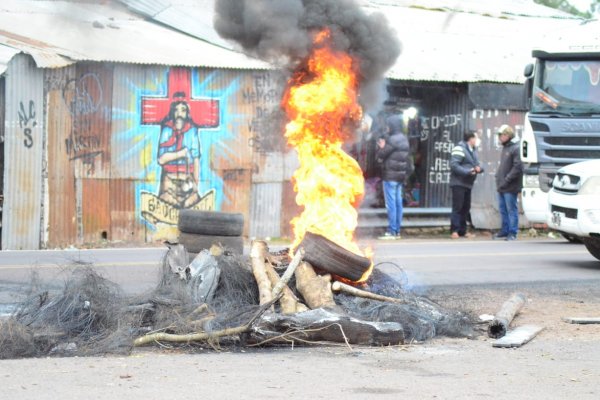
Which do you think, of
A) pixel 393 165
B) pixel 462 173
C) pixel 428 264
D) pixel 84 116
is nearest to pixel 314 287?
pixel 428 264

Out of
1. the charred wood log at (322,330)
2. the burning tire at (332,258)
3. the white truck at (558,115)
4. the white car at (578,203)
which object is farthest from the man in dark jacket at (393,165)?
the charred wood log at (322,330)

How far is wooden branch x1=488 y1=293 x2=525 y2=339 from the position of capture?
8.95 meters

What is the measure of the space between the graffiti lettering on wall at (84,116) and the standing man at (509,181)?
789cm

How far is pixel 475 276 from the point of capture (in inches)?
524

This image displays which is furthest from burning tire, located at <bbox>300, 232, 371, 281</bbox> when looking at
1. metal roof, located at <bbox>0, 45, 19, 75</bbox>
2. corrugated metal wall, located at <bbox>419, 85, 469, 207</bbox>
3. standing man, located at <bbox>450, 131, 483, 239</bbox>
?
corrugated metal wall, located at <bbox>419, 85, 469, 207</bbox>

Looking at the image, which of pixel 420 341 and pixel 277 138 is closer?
pixel 420 341

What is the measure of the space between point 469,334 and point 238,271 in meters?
2.16

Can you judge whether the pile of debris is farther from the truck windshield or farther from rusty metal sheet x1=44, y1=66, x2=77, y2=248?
the truck windshield

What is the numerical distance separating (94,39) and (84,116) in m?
1.43

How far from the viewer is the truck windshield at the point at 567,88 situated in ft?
58.9

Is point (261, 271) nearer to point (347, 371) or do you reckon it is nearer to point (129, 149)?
point (347, 371)

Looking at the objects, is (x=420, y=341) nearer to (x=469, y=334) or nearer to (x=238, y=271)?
(x=469, y=334)

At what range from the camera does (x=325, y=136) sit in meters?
9.92

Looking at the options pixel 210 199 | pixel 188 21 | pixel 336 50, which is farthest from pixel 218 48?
pixel 336 50
